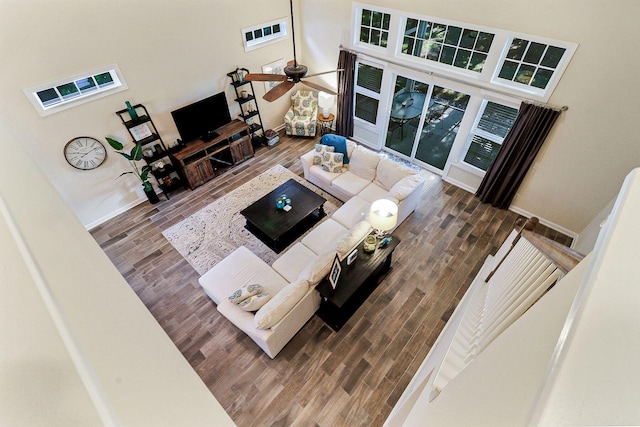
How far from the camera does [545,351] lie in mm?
571

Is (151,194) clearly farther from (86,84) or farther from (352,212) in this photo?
(352,212)

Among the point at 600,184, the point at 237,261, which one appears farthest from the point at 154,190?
the point at 600,184

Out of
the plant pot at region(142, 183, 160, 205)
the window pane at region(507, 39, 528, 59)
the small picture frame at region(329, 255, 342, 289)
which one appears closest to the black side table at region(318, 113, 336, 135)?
the window pane at region(507, 39, 528, 59)

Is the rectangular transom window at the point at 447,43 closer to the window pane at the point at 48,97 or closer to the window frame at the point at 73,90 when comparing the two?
the window frame at the point at 73,90

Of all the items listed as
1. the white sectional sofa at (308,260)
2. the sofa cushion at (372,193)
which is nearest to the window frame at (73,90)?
the white sectional sofa at (308,260)

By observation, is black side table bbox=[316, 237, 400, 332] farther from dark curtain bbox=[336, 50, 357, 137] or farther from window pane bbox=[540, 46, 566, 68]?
dark curtain bbox=[336, 50, 357, 137]

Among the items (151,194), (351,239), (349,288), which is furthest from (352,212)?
(151,194)

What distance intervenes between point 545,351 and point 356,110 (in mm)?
6718

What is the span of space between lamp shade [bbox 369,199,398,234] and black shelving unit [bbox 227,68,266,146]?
3.88 m

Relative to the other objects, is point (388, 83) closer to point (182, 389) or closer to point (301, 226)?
point (301, 226)

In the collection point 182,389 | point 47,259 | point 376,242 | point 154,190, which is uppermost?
point 47,259

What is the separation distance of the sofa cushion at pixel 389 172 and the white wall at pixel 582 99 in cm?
201

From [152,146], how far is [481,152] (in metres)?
5.92

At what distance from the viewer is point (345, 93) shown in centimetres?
625
